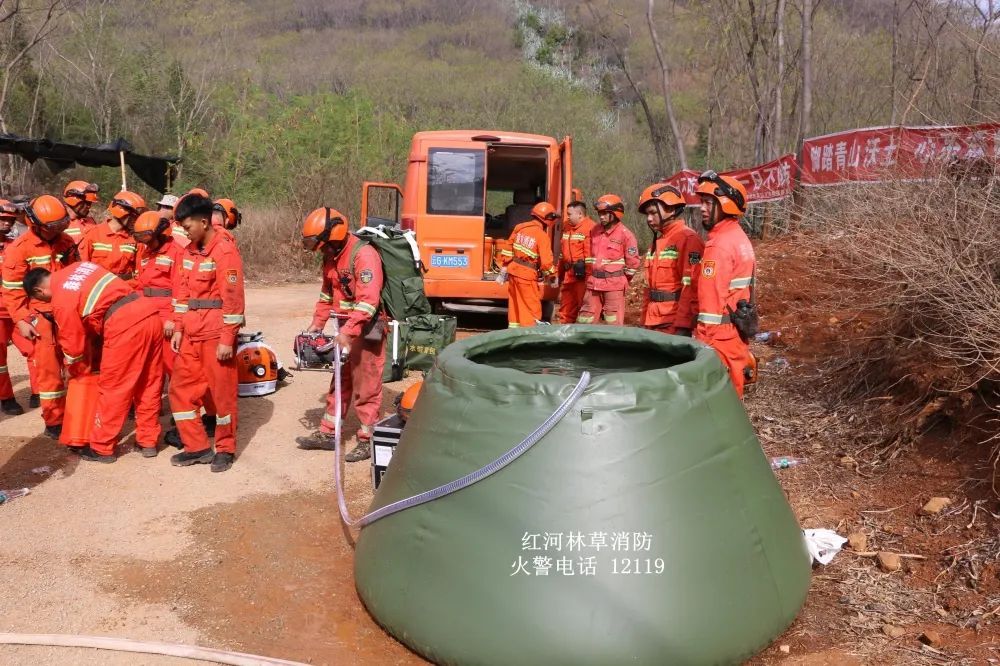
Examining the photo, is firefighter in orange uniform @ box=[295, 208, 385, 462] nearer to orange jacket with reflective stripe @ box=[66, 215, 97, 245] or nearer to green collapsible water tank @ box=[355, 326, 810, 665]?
green collapsible water tank @ box=[355, 326, 810, 665]

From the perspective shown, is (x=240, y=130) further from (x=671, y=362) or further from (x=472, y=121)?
(x=671, y=362)

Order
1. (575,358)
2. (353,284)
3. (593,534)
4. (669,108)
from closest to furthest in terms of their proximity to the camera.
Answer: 1. (593,534)
2. (575,358)
3. (353,284)
4. (669,108)

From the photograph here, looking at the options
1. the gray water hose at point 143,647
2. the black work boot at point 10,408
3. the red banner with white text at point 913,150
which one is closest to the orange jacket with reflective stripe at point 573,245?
the red banner with white text at point 913,150

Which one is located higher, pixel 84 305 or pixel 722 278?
pixel 722 278

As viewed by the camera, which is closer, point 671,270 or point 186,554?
point 186,554

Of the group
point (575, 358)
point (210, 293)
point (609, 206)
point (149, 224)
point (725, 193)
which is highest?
point (725, 193)

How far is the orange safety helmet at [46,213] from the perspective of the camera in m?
6.29

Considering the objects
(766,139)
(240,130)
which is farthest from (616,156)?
(240,130)

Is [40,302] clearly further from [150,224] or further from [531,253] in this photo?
[531,253]

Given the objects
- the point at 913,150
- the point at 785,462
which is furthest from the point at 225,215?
the point at 913,150

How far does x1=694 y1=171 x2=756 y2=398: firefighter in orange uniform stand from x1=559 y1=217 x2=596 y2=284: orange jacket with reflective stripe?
4096mm

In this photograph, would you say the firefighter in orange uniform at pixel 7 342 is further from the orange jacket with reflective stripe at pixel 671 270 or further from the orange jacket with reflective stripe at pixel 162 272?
the orange jacket with reflective stripe at pixel 671 270

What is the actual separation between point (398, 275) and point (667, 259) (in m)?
2.06

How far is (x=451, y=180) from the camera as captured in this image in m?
10.0
